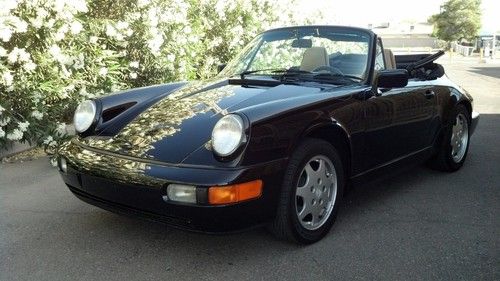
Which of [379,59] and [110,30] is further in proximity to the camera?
[110,30]

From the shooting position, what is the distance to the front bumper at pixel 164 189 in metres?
2.57

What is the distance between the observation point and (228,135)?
Result: 2658 mm

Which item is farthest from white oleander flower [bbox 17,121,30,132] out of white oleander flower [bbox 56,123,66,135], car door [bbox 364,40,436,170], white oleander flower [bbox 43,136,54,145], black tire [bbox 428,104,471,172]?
black tire [bbox 428,104,471,172]

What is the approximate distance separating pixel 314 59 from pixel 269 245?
1549mm

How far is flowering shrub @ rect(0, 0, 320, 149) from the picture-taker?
17.1ft

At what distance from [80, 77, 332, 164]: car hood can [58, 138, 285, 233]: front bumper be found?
0.11 meters

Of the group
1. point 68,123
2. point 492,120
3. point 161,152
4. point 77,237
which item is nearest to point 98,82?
point 68,123

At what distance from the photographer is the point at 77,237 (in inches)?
128

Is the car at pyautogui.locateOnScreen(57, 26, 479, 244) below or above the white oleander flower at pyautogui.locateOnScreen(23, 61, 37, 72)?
below

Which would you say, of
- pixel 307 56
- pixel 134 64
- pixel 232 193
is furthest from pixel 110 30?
pixel 232 193

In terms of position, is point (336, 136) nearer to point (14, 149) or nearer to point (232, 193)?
point (232, 193)

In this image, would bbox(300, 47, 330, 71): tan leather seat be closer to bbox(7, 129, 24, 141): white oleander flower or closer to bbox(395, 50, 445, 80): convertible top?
bbox(395, 50, 445, 80): convertible top

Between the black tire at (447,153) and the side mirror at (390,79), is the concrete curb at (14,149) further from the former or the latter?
the black tire at (447,153)

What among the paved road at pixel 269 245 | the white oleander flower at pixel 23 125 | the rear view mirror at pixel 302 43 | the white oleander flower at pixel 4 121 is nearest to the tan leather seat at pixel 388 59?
the rear view mirror at pixel 302 43
